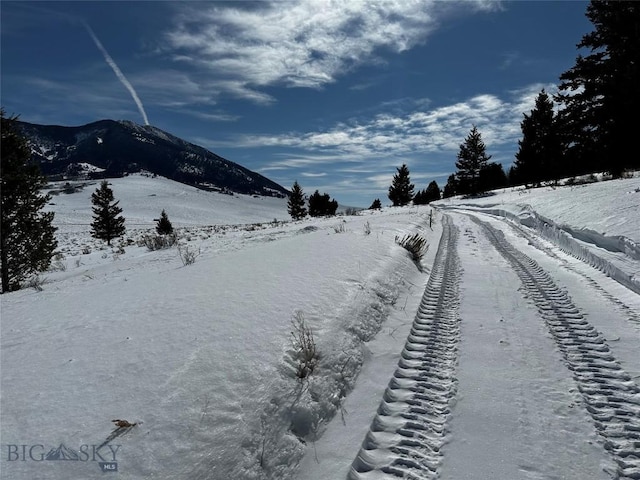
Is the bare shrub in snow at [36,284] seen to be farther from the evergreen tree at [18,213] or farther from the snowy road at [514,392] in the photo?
the snowy road at [514,392]

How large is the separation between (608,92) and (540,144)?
18.8 meters

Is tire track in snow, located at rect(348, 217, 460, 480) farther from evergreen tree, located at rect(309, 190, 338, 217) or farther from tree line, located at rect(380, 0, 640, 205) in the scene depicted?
evergreen tree, located at rect(309, 190, 338, 217)

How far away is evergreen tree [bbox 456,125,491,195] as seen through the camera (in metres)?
50.1

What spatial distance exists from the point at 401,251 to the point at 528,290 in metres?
3.18

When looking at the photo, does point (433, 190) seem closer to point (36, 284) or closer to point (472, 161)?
point (472, 161)

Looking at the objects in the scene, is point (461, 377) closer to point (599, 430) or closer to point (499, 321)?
point (599, 430)

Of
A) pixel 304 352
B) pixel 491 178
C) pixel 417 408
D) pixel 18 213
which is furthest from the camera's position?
pixel 491 178

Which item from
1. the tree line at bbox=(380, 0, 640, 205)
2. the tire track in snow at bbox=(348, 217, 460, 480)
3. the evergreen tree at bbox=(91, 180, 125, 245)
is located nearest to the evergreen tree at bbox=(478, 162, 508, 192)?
the tree line at bbox=(380, 0, 640, 205)

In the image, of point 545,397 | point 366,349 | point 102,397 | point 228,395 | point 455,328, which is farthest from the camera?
point 455,328

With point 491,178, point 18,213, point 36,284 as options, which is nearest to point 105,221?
point 18,213

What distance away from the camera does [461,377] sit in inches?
137

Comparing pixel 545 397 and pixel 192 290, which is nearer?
pixel 545 397

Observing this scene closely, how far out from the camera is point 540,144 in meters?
34.8

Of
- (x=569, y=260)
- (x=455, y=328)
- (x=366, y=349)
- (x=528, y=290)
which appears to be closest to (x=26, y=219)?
(x=366, y=349)
